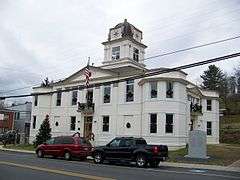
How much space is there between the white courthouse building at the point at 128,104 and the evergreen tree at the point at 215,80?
45686mm

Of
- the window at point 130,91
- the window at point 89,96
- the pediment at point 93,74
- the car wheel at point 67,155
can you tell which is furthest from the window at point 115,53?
the car wheel at point 67,155

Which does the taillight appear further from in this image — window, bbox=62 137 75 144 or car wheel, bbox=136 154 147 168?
window, bbox=62 137 75 144

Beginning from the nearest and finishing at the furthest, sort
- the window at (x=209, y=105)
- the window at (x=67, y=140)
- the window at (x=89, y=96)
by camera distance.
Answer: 1. the window at (x=67, y=140)
2. the window at (x=89, y=96)
3. the window at (x=209, y=105)

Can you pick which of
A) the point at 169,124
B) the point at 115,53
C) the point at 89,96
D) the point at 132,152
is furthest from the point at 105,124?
the point at 132,152

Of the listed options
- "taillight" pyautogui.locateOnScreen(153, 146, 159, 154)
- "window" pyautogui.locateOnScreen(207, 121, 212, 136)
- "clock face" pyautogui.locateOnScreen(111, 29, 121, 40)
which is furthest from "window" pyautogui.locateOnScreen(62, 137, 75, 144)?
"window" pyautogui.locateOnScreen(207, 121, 212, 136)

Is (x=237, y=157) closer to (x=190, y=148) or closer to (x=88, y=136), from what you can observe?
(x=190, y=148)

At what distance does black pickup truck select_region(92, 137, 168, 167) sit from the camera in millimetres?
23375

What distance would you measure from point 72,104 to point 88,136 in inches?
199

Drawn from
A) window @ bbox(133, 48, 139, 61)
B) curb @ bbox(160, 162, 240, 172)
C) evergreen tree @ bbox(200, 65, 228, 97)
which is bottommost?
curb @ bbox(160, 162, 240, 172)

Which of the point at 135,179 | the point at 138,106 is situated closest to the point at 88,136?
the point at 138,106

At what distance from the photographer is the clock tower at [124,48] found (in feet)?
144

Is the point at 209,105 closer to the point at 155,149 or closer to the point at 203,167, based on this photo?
the point at 203,167

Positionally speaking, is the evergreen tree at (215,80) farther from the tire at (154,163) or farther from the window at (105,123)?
the tire at (154,163)

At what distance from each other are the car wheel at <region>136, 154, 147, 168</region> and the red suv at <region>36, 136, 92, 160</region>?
19.2ft
